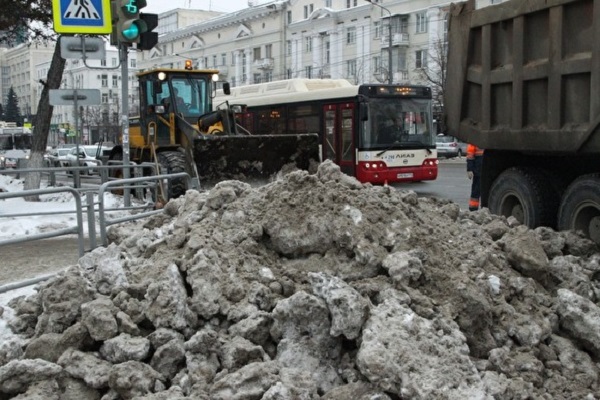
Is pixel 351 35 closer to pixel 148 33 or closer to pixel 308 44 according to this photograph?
pixel 308 44

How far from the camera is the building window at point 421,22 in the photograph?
55312 millimetres

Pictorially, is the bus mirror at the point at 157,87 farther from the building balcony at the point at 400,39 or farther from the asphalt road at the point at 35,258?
the building balcony at the point at 400,39

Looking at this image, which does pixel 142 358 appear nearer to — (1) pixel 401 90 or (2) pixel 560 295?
(2) pixel 560 295

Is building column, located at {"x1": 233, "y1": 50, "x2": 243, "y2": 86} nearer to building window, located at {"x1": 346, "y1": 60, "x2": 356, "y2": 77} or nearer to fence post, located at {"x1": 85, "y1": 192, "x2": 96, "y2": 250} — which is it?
building window, located at {"x1": 346, "y1": 60, "x2": 356, "y2": 77}

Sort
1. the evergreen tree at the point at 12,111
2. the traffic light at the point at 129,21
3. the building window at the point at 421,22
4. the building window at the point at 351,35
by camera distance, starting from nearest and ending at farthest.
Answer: the traffic light at the point at 129,21 → the building window at the point at 421,22 → the building window at the point at 351,35 → the evergreen tree at the point at 12,111

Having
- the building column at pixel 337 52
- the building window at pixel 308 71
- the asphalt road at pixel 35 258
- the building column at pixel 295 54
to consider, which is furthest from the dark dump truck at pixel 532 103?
the building column at pixel 295 54

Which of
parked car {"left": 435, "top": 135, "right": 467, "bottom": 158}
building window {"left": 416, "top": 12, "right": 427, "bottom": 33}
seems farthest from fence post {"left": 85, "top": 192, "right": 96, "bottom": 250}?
building window {"left": 416, "top": 12, "right": 427, "bottom": 33}

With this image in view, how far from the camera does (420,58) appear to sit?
56781mm

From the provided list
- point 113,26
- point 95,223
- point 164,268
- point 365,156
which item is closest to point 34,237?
point 95,223

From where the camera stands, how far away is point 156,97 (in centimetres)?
1547

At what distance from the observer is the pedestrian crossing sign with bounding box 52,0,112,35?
32.2 ft

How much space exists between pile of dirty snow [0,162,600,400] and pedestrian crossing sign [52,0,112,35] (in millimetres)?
5042

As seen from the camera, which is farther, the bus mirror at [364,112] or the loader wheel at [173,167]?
the bus mirror at [364,112]

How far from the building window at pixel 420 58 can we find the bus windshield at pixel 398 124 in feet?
124
